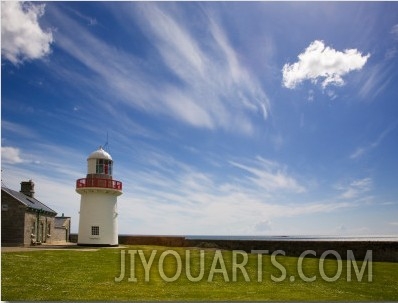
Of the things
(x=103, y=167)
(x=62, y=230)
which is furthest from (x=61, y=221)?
(x=103, y=167)

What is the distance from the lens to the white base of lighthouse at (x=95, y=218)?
33.0 m

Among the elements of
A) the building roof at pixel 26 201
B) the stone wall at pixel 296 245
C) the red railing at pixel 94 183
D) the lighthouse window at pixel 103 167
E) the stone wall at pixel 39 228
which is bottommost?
the stone wall at pixel 296 245

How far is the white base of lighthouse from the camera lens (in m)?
33.0

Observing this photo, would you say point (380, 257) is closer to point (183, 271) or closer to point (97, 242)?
point (183, 271)

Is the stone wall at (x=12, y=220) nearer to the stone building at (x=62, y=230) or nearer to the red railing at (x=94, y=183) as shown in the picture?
the red railing at (x=94, y=183)

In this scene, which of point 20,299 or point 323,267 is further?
point 323,267

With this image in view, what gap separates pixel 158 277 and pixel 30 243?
21.0 m

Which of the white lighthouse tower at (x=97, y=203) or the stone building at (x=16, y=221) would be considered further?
the white lighthouse tower at (x=97, y=203)

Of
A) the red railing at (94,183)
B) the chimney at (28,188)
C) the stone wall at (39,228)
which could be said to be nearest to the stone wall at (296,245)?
the stone wall at (39,228)

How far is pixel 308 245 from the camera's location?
32812mm

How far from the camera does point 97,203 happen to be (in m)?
33.2

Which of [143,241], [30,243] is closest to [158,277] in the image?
[30,243]

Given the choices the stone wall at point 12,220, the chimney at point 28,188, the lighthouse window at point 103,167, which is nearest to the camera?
the stone wall at point 12,220

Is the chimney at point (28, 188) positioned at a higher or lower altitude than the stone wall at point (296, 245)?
higher
